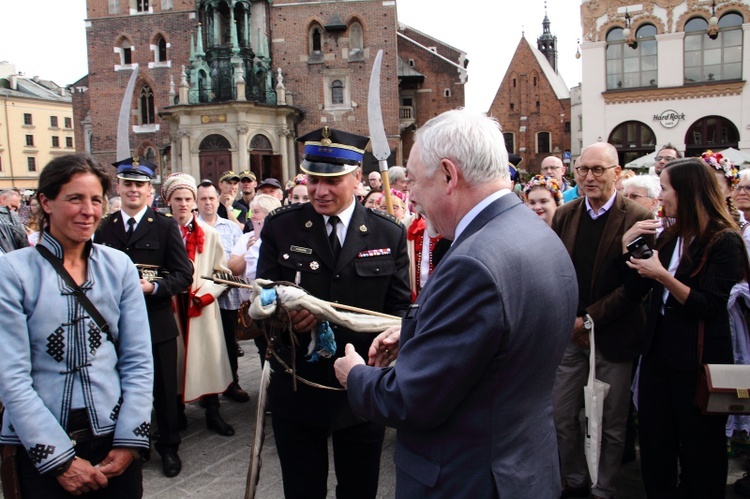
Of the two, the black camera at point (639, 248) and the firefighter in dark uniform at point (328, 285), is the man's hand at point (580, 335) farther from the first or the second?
the firefighter in dark uniform at point (328, 285)

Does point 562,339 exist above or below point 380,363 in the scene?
above

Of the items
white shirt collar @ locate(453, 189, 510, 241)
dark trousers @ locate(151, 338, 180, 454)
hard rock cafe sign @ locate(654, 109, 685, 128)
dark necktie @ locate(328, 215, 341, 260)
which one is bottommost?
dark trousers @ locate(151, 338, 180, 454)

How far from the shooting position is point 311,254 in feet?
10.4

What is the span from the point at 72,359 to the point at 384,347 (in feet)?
4.35

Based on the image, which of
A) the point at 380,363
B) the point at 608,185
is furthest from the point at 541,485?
the point at 608,185

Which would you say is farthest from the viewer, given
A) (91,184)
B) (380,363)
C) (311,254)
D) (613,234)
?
(613,234)

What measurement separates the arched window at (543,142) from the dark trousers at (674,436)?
51.1 metres

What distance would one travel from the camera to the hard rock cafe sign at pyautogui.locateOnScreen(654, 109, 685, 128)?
85.7ft

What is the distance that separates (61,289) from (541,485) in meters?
2.05

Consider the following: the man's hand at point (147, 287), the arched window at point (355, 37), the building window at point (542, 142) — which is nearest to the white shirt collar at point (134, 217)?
the man's hand at point (147, 287)

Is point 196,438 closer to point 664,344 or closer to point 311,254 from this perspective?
point 311,254

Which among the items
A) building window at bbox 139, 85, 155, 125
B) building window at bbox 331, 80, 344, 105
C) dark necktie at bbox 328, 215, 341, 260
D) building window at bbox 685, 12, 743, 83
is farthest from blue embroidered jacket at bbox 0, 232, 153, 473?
building window at bbox 139, 85, 155, 125

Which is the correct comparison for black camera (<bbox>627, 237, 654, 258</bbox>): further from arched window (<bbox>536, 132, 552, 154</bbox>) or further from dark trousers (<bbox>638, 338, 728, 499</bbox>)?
arched window (<bbox>536, 132, 552, 154</bbox>)

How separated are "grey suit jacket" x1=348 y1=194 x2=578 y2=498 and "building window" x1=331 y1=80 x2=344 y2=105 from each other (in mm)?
31941
